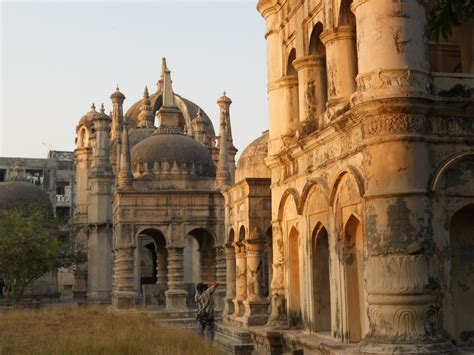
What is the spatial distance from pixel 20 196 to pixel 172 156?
13.6 metres

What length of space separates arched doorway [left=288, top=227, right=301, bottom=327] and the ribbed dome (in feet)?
83.9

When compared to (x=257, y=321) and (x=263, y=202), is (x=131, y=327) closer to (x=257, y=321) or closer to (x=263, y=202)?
(x=257, y=321)

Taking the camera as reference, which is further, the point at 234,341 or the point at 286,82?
the point at 234,341

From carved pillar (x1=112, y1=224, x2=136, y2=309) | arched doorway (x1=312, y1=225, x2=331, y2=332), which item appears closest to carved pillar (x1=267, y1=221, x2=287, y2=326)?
arched doorway (x1=312, y1=225, x2=331, y2=332)

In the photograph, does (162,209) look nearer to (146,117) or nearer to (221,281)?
(221,281)

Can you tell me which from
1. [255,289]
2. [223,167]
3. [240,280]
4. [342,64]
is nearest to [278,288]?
[255,289]

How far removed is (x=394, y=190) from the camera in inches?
346

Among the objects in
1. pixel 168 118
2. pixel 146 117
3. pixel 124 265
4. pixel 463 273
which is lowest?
pixel 463 273

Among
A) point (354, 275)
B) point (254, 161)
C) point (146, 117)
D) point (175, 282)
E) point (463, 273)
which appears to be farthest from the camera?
point (146, 117)

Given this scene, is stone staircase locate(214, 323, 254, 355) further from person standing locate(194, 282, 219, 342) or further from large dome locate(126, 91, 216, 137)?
large dome locate(126, 91, 216, 137)

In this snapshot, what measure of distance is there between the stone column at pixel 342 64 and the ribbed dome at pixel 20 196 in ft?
91.1

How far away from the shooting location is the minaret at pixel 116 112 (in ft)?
126

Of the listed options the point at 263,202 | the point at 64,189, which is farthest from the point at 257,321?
the point at 64,189

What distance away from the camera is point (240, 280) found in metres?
17.6
